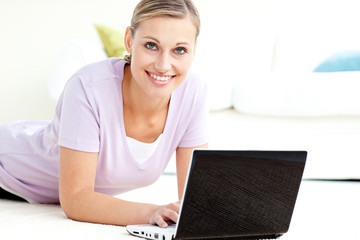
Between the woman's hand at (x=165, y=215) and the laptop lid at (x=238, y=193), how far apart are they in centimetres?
10

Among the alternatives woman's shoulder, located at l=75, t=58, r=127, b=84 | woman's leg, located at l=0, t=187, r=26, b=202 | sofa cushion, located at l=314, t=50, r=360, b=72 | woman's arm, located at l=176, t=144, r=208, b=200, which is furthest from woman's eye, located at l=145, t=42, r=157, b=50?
sofa cushion, located at l=314, t=50, r=360, b=72

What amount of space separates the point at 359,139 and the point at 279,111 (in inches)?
16.5

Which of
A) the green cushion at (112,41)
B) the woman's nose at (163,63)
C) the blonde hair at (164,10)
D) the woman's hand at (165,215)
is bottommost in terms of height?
the woman's hand at (165,215)

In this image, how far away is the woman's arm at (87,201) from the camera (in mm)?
1355

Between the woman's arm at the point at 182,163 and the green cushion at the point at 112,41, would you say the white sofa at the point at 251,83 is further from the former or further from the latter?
the woman's arm at the point at 182,163

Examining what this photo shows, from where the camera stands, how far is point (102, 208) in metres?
1.38

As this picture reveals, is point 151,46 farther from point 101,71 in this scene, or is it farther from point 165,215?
point 165,215

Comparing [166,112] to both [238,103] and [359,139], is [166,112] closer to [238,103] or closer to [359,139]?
[238,103]

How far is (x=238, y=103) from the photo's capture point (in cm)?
268

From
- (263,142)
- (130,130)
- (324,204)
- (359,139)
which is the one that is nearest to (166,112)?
(130,130)

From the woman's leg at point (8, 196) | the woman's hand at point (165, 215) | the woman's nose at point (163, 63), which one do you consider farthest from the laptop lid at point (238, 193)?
the woman's leg at point (8, 196)

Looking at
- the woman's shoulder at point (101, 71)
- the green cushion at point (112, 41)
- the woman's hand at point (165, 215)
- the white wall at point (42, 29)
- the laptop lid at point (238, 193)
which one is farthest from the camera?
the white wall at point (42, 29)

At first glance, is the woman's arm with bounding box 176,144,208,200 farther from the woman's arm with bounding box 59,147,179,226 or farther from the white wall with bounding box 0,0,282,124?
the white wall with bounding box 0,0,282,124

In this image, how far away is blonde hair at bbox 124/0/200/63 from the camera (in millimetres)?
1395
